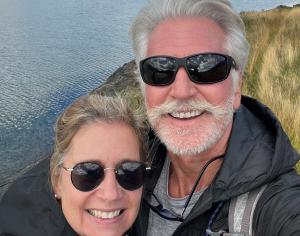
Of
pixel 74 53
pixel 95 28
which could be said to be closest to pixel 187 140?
pixel 74 53

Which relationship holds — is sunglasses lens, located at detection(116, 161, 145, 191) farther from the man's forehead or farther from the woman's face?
the man's forehead

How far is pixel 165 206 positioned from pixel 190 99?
2.22 ft

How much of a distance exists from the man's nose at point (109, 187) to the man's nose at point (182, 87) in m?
0.63

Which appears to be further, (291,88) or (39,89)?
(39,89)

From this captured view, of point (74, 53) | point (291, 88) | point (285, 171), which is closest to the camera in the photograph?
point (285, 171)

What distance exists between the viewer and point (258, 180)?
2250mm

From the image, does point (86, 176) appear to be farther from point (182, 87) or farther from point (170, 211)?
point (182, 87)

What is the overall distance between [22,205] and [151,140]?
1071mm

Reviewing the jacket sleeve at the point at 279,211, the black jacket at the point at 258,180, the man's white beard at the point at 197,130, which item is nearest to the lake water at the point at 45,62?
the man's white beard at the point at 197,130

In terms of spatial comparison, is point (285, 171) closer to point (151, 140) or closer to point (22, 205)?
point (151, 140)

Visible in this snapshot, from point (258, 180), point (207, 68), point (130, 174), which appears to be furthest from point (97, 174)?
point (207, 68)

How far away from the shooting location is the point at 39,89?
1661cm

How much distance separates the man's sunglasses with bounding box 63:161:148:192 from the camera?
2.42 metres

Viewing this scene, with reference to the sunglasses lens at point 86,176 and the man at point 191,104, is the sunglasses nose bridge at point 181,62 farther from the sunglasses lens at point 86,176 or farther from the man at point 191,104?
the sunglasses lens at point 86,176
